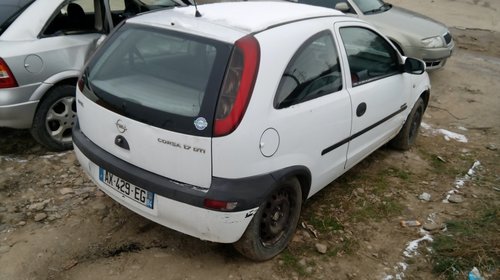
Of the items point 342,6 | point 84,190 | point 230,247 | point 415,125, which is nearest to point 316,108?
point 230,247

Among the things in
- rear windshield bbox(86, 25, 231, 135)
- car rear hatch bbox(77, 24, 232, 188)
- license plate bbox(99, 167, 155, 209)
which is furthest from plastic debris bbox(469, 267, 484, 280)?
license plate bbox(99, 167, 155, 209)

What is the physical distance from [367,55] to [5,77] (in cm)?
308

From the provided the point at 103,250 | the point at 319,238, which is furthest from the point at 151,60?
the point at 319,238

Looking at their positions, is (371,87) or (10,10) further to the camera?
(10,10)

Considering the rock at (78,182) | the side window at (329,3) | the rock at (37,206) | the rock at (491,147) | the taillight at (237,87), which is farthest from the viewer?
the side window at (329,3)

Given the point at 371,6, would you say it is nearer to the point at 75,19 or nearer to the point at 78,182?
the point at 75,19

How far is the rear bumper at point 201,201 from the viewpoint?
255cm

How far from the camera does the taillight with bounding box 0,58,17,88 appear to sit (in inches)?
152

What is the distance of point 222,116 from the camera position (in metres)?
2.48

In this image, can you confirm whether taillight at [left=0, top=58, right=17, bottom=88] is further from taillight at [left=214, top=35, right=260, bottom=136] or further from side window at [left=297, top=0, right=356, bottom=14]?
side window at [left=297, top=0, right=356, bottom=14]

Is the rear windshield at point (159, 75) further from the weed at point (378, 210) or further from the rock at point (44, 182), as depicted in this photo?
the weed at point (378, 210)

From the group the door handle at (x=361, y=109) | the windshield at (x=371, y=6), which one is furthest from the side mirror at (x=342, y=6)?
the door handle at (x=361, y=109)

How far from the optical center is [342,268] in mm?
3131

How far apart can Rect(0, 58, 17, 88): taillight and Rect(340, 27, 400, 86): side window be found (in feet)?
9.17
